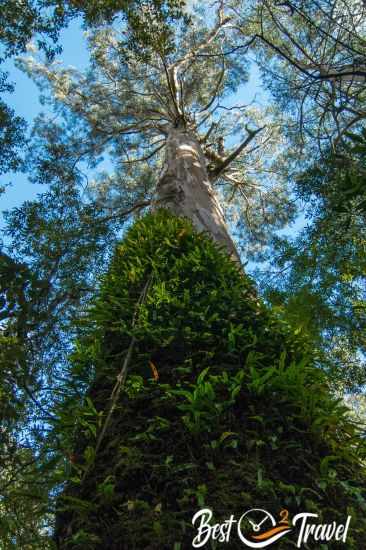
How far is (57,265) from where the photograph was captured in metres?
7.68

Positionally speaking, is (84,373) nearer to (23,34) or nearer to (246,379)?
(246,379)

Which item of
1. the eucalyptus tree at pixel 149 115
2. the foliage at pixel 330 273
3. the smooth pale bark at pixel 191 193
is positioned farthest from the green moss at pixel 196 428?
the eucalyptus tree at pixel 149 115

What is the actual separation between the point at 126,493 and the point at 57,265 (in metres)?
6.46

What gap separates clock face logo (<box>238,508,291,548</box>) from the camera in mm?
1288

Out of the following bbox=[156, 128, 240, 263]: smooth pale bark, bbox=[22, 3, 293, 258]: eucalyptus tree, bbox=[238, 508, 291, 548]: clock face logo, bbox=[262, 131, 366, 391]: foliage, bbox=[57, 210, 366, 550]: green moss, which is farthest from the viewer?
bbox=[22, 3, 293, 258]: eucalyptus tree

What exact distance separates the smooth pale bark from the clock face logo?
1853mm

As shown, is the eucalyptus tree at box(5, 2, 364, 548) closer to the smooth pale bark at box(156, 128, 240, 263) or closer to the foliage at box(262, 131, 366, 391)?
the smooth pale bark at box(156, 128, 240, 263)

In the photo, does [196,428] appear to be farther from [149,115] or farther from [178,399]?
[149,115]

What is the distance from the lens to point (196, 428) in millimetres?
1623
